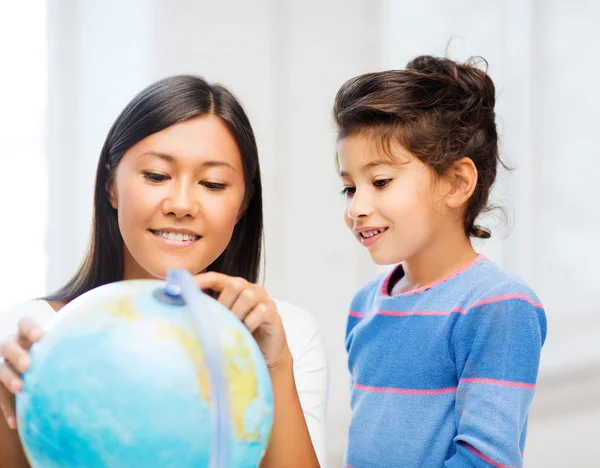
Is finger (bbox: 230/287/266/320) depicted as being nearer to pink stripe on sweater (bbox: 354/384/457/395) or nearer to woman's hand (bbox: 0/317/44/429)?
woman's hand (bbox: 0/317/44/429)

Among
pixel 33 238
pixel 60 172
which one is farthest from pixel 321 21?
pixel 33 238

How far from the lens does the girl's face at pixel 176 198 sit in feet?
4.11

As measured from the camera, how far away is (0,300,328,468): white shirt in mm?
1367

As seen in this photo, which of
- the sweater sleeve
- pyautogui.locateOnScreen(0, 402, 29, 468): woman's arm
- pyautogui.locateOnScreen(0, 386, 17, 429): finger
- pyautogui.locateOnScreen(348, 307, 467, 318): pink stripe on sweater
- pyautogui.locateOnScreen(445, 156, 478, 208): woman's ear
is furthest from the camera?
pyautogui.locateOnScreen(445, 156, 478, 208): woman's ear

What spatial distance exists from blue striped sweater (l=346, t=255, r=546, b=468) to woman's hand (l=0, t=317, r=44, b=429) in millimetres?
649

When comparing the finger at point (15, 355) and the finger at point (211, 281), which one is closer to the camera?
the finger at point (15, 355)

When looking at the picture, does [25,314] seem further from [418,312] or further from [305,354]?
[418,312]

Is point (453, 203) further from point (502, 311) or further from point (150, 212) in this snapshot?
point (150, 212)

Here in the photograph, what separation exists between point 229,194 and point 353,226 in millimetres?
224

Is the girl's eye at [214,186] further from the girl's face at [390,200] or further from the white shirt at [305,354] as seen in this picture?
the white shirt at [305,354]

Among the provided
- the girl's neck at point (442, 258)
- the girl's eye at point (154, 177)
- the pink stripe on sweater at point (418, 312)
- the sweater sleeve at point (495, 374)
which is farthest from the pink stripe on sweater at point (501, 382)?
the girl's eye at point (154, 177)

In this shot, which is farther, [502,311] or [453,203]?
[453,203]

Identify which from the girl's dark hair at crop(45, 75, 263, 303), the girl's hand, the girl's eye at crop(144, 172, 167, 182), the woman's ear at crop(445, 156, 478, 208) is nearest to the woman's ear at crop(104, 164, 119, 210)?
the girl's dark hair at crop(45, 75, 263, 303)

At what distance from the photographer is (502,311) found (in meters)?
1.21
